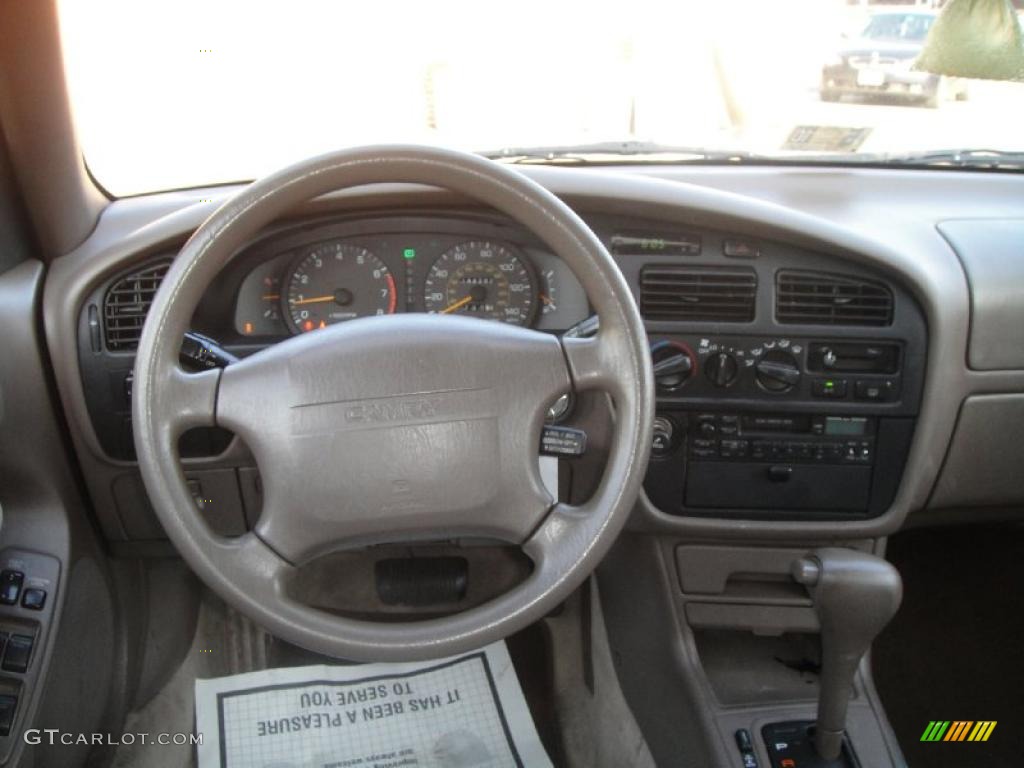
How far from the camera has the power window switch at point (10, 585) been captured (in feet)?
5.48

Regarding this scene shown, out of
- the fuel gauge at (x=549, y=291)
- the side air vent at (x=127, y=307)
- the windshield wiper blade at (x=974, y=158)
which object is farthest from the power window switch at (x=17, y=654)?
the windshield wiper blade at (x=974, y=158)

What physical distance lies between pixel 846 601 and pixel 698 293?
575mm

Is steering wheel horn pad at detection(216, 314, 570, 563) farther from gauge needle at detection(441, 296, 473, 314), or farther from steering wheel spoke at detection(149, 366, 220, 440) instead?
gauge needle at detection(441, 296, 473, 314)

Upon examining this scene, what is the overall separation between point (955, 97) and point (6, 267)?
1.82 metres

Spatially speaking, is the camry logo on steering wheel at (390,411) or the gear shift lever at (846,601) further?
the gear shift lever at (846,601)

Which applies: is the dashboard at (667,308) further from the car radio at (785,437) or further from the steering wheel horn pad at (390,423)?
the steering wheel horn pad at (390,423)

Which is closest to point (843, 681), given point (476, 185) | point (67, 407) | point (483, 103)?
point (476, 185)

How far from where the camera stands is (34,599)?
168cm

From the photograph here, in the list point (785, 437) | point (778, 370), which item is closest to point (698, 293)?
point (778, 370)

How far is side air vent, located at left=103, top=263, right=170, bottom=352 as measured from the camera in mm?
1679

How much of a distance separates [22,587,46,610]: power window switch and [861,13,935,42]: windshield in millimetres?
1776

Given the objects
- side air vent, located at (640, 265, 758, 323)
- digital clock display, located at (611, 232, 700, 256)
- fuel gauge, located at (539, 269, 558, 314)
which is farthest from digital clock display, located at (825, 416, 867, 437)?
fuel gauge, located at (539, 269, 558, 314)

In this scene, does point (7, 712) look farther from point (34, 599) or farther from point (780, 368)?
point (780, 368)

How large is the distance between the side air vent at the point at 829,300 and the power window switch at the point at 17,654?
1.40 m
